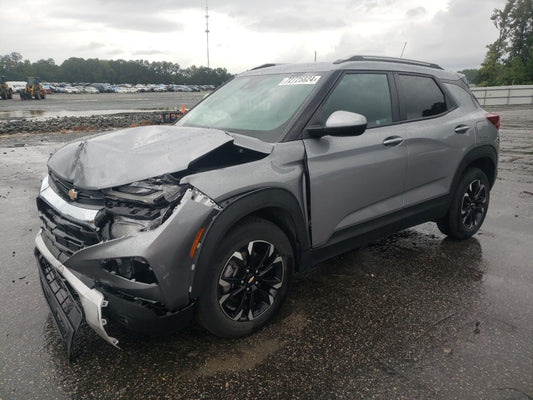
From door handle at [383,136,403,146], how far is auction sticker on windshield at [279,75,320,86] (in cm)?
76

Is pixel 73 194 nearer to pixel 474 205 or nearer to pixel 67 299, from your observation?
pixel 67 299

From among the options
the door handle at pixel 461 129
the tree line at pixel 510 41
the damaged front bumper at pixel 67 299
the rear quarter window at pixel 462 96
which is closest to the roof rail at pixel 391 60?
the rear quarter window at pixel 462 96

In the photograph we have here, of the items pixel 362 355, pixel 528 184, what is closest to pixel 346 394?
pixel 362 355

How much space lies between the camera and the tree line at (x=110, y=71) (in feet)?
408

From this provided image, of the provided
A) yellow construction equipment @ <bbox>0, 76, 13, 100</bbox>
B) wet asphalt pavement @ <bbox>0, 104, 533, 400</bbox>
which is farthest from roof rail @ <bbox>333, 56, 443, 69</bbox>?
yellow construction equipment @ <bbox>0, 76, 13, 100</bbox>

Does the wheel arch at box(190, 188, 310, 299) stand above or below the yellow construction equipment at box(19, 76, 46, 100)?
below

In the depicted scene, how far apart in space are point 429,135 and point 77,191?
293 centimetres

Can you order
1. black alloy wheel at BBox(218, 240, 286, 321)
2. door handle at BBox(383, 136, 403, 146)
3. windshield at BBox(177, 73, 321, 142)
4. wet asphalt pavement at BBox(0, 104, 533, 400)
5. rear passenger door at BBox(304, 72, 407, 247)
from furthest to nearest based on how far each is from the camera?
door handle at BBox(383, 136, 403, 146) → windshield at BBox(177, 73, 321, 142) → rear passenger door at BBox(304, 72, 407, 247) → black alloy wheel at BBox(218, 240, 286, 321) → wet asphalt pavement at BBox(0, 104, 533, 400)

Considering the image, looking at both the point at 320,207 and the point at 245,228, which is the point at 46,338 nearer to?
the point at 245,228

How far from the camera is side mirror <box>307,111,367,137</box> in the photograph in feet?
9.20

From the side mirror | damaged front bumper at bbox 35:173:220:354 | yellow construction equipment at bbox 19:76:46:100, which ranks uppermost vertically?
yellow construction equipment at bbox 19:76:46:100

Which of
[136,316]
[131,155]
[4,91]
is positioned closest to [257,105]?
[131,155]

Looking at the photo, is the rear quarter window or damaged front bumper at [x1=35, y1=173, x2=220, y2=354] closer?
damaged front bumper at [x1=35, y1=173, x2=220, y2=354]

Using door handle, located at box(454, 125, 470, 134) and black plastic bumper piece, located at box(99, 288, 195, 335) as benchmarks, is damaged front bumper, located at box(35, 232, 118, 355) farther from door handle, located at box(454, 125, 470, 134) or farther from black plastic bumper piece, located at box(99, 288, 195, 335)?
door handle, located at box(454, 125, 470, 134)
